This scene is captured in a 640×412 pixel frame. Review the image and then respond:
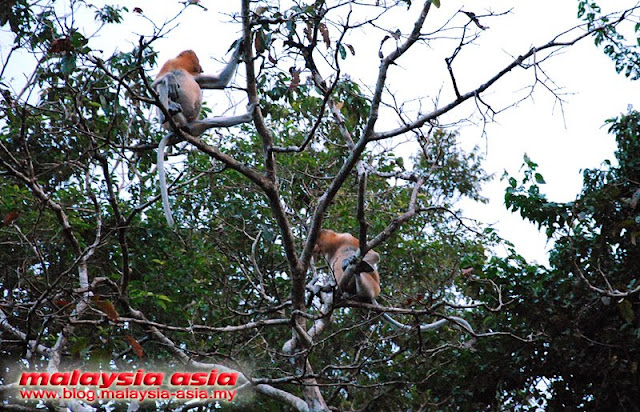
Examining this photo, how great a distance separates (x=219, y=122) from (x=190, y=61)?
964 millimetres

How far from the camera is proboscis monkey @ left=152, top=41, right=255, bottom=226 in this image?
4355 mm

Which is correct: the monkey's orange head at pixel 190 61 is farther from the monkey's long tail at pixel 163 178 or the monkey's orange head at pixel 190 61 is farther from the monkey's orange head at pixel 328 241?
the monkey's orange head at pixel 328 241

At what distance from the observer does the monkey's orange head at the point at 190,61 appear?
5.12 metres

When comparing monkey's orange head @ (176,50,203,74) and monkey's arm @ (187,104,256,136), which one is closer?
monkey's arm @ (187,104,256,136)

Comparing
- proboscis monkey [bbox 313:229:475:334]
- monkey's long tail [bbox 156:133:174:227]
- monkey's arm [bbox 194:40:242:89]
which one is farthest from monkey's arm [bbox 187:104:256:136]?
proboscis monkey [bbox 313:229:475:334]

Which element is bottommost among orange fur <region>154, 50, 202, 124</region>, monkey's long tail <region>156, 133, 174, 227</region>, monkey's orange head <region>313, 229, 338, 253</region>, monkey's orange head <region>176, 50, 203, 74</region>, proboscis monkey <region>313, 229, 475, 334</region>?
Result: monkey's long tail <region>156, 133, 174, 227</region>

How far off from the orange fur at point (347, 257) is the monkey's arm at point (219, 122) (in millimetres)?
1355

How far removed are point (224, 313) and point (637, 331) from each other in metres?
3.75

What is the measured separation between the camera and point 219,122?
14.6 ft

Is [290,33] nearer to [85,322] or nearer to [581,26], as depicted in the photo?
A: [581,26]

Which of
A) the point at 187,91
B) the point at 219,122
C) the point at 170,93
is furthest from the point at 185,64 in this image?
the point at 219,122

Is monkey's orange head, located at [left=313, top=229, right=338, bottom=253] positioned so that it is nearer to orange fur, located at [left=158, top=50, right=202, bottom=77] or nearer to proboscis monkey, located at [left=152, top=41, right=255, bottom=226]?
proboscis monkey, located at [left=152, top=41, right=255, bottom=226]

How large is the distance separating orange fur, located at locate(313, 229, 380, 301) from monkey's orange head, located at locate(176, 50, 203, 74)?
1637 mm

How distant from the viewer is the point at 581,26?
3.35m
